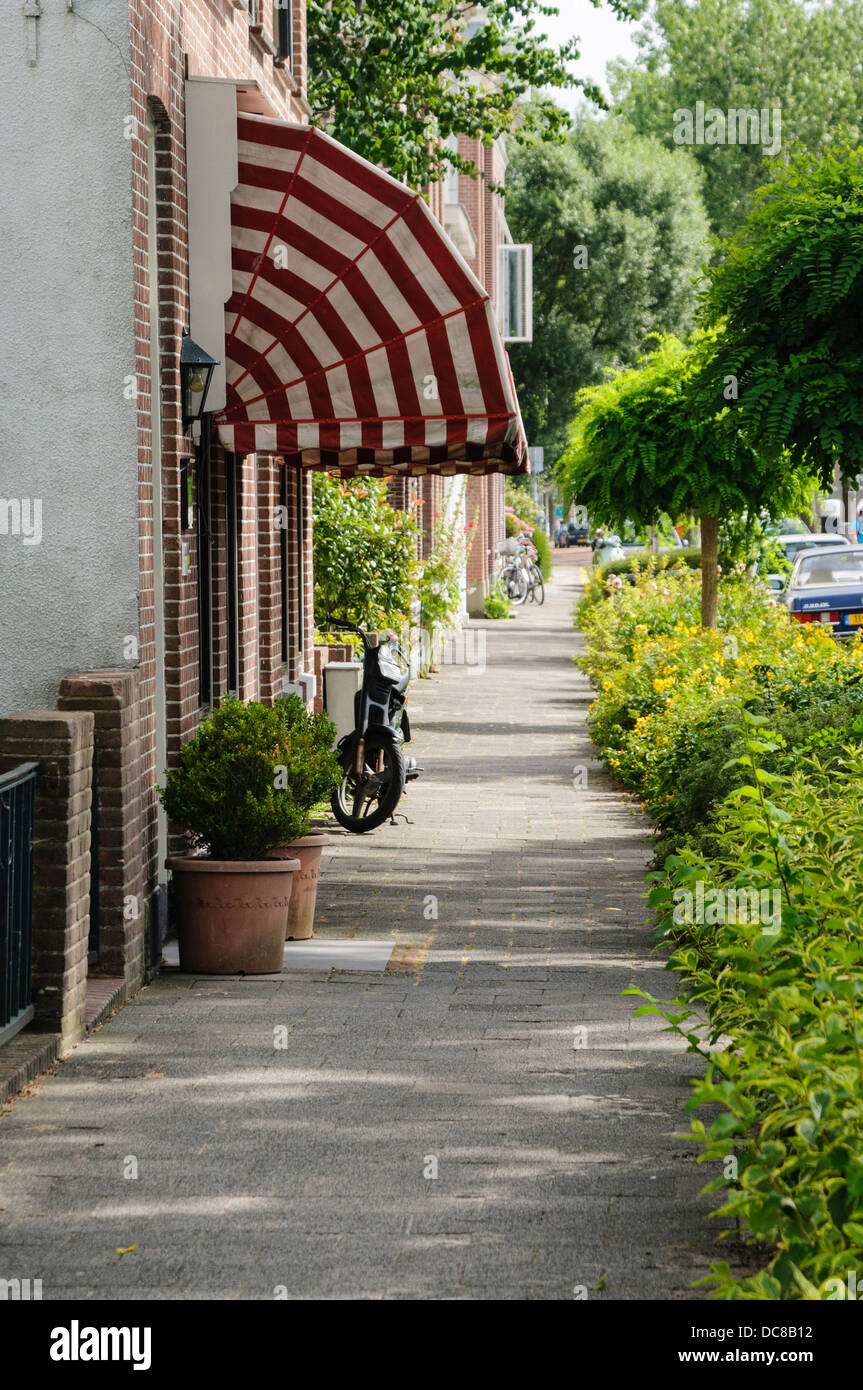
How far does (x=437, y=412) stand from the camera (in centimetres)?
957

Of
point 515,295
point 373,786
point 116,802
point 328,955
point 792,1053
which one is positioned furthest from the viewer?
point 515,295

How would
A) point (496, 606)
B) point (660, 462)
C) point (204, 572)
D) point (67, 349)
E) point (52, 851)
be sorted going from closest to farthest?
point (52, 851), point (67, 349), point (204, 572), point (660, 462), point (496, 606)

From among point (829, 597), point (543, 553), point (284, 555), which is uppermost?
point (543, 553)

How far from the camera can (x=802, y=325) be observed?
32.8 ft

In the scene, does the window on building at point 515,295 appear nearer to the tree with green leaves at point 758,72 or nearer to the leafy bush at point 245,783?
the tree with green leaves at point 758,72

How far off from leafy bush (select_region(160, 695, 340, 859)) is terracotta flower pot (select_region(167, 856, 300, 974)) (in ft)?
0.48

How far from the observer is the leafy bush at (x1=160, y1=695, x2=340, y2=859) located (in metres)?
8.03

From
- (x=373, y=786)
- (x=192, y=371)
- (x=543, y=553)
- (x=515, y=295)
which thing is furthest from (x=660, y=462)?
(x=543, y=553)

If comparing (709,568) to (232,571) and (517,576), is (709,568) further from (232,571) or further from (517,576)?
(517,576)

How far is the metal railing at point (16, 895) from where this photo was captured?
20.5 ft

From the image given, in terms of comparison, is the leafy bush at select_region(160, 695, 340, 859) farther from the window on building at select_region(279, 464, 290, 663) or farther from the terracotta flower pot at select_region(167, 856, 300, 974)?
the window on building at select_region(279, 464, 290, 663)

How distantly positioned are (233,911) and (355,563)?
9979 millimetres

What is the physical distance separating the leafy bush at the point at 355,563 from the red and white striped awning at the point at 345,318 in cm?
748

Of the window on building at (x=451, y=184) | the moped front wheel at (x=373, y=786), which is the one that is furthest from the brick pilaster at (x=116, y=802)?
the window on building at (x=451, y=184)
